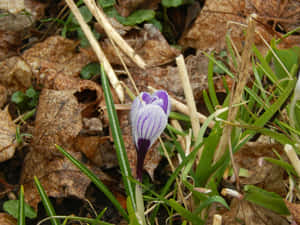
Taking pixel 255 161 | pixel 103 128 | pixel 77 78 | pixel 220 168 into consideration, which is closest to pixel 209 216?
pixel 220 168

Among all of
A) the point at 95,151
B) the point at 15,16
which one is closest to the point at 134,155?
the point at 95,151

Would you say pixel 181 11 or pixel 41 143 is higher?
pixel 181 11

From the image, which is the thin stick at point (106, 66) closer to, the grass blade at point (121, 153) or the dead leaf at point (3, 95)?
the grass blade at point (121, 153)

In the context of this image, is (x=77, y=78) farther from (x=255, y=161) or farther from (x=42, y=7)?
(x=255, y=161)

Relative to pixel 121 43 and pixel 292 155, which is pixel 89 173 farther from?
pixel 121 43

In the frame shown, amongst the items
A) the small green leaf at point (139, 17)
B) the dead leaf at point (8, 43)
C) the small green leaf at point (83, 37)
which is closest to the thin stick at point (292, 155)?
the small green leaf at point (139, 17)

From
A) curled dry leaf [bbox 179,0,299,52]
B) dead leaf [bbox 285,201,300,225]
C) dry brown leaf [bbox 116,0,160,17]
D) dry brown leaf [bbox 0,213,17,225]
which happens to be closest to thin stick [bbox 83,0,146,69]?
dry brown leaf [bbox 116,0,160,17]
